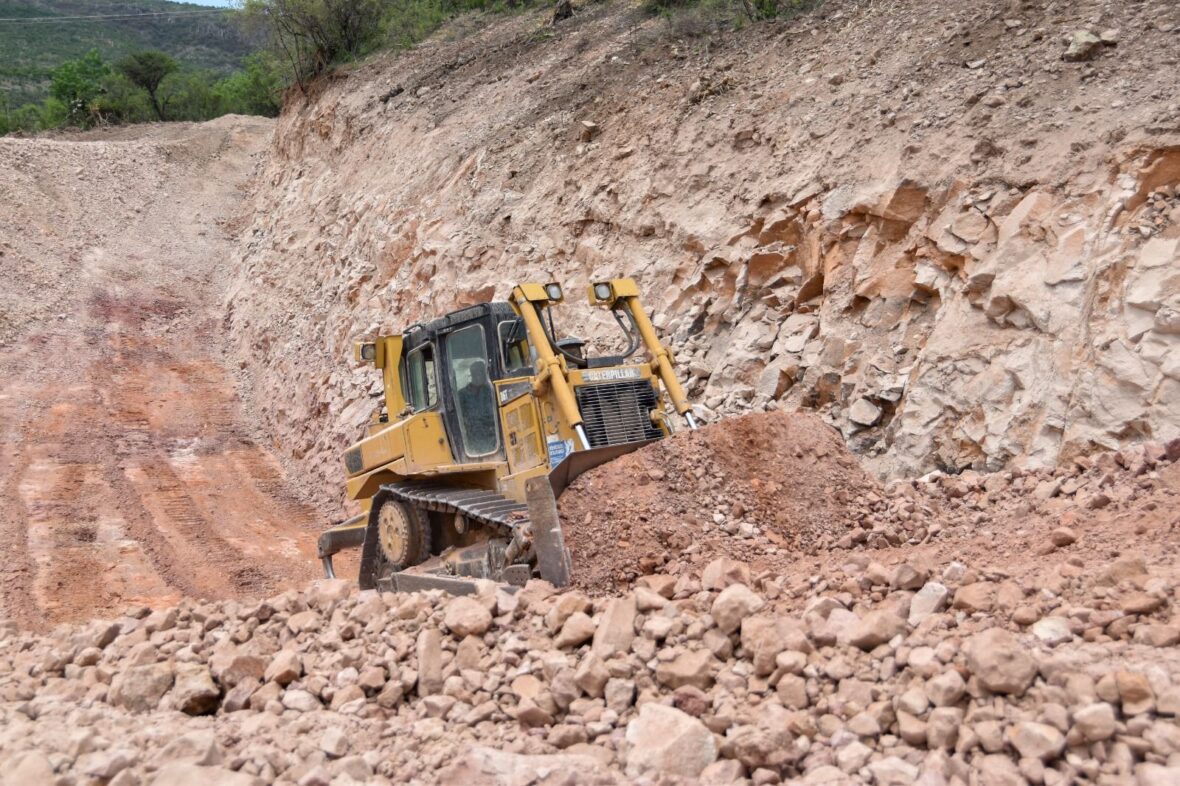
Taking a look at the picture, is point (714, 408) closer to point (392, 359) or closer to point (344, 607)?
point (392, 359)

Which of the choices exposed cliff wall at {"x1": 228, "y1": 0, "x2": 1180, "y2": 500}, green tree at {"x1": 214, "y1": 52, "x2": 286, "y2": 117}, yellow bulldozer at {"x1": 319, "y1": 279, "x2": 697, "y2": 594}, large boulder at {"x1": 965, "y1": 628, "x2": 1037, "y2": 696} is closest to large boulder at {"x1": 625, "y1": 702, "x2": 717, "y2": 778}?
large boulder at {"x1": 965, "y1": 628, "x2": 1037, "y2": 696}

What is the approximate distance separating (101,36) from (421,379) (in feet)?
272

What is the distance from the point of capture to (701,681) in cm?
416

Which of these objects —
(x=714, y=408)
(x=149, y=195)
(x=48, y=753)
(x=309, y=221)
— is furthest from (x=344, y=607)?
(x=149, y=195)

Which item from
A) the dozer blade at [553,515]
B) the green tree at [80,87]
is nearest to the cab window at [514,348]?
the dozer blade at [553,515]

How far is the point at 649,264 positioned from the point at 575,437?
5188mm

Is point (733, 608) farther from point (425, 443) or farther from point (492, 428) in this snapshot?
point (425, 443)

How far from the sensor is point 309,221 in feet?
67.8

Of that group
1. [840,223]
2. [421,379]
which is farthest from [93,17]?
[840,223]

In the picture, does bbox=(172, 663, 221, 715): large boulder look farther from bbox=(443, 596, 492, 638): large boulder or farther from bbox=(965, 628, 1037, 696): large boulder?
bbox=(965, 628, 1037, 696): large boulder

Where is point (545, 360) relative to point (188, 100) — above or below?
below

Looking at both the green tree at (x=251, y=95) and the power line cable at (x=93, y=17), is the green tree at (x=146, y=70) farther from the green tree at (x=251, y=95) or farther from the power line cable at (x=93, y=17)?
the power line cable at (x=93, y=17)

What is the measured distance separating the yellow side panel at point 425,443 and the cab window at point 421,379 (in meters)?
0.20

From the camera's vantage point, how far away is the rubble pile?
342 centimetres
